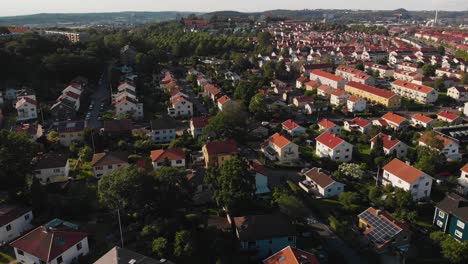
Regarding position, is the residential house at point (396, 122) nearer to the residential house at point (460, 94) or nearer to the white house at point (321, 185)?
the white house at point (321, 185)

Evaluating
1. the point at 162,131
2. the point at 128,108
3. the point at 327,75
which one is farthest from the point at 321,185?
the point at 327,75

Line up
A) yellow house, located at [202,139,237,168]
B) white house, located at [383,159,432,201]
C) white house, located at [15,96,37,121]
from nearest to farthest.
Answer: white house, located at [383,159,432,201] < yellow house, located at [202,139,237,168] < white house, located at [15,96,37,121]

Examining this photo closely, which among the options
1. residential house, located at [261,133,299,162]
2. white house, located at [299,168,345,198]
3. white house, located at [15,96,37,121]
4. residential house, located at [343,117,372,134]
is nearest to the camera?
white house, located at [299,168,345,198]

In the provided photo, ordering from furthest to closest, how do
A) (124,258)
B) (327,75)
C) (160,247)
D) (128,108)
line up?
(327,75) → (128,108) → (160,247) → (124,258)

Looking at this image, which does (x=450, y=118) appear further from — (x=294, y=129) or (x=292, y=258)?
(x=292, y=258)

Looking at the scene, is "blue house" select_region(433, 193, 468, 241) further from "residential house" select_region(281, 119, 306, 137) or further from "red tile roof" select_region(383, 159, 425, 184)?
"residential house" select_region(281, 119, 306, 137)

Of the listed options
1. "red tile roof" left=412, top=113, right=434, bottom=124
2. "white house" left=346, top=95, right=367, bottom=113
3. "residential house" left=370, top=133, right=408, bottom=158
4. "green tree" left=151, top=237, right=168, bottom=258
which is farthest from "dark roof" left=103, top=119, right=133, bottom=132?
"red tile roof" left=412, top=113, right=434, bottom=124
